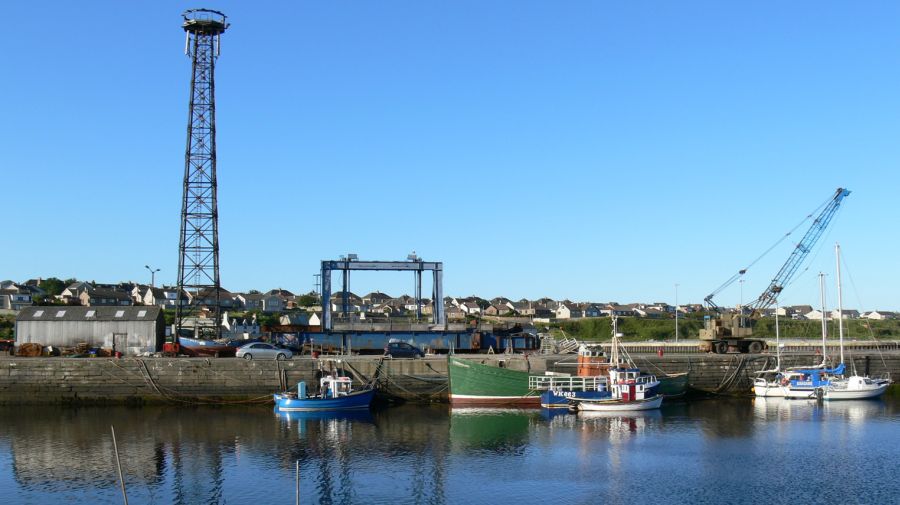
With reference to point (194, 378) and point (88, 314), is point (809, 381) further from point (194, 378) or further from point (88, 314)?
point (88, 314)

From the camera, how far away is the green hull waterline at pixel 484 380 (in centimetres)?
5344

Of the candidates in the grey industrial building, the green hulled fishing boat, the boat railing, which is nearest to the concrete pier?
the green hulled fishing boat

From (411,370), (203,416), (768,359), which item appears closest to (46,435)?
(203,416)

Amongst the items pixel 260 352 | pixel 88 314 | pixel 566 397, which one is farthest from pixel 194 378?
pixel 566 397

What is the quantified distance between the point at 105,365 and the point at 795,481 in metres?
43.5

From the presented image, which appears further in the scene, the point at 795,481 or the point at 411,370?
the point at 411,370

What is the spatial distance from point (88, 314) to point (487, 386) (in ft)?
102

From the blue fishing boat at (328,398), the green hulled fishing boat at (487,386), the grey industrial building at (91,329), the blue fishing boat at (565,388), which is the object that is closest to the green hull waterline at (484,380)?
the green hulled fishing boat at (487,386)

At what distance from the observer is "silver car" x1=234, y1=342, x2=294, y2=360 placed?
58.1 metres

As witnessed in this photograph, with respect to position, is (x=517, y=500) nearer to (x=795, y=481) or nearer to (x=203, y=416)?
(x=795, y=481)

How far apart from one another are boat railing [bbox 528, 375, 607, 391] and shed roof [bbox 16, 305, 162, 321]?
95.5 feet

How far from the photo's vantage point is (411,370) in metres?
55.4

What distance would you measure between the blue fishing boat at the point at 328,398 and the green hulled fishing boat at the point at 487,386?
5.78 metres

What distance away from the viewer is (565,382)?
53625mm
